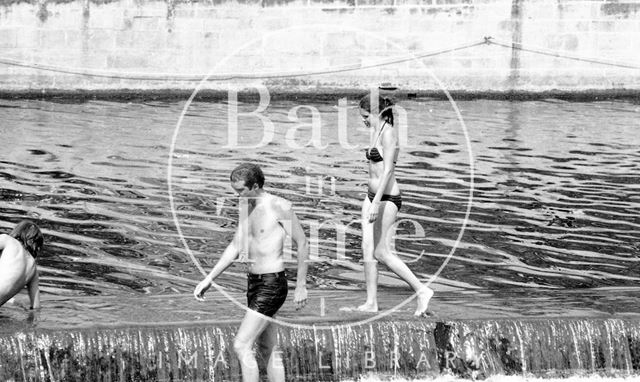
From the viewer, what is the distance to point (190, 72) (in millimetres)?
26375

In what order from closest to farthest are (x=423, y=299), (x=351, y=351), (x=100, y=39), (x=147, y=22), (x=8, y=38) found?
1. (x=351, y=351)
2. (x=423, y=299)
3. (x=8, y=38)
4. (x=100, y=39)
5. (x=147, y=22)

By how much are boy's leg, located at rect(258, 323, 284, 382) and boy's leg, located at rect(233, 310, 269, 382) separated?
12 cm

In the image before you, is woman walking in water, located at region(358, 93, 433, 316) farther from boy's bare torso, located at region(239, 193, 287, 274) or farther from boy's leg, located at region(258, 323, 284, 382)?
boy's leg, located at region(258, 323, 284, 382)

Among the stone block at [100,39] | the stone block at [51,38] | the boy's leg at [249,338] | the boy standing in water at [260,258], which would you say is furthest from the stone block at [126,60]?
the boy's leg at [249,338]

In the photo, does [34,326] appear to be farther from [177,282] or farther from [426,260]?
[426,260]

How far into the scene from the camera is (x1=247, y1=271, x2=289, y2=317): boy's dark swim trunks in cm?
789

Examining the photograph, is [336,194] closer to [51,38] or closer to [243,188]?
[243,188]

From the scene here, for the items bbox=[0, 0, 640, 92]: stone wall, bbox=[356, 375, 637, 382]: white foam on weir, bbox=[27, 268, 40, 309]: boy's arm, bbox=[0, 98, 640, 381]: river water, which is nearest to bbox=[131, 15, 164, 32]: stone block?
bbox=[0, 0, 640, 92]: stone wall

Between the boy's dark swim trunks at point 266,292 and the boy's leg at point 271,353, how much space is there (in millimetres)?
171

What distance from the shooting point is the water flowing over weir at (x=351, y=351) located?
30.0ft

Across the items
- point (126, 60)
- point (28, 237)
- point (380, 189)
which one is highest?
point (126, 60)

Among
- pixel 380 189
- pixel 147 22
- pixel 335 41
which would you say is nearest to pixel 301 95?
pixel 335 41

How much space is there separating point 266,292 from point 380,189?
1.62 meters

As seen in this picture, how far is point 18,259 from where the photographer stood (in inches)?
361
